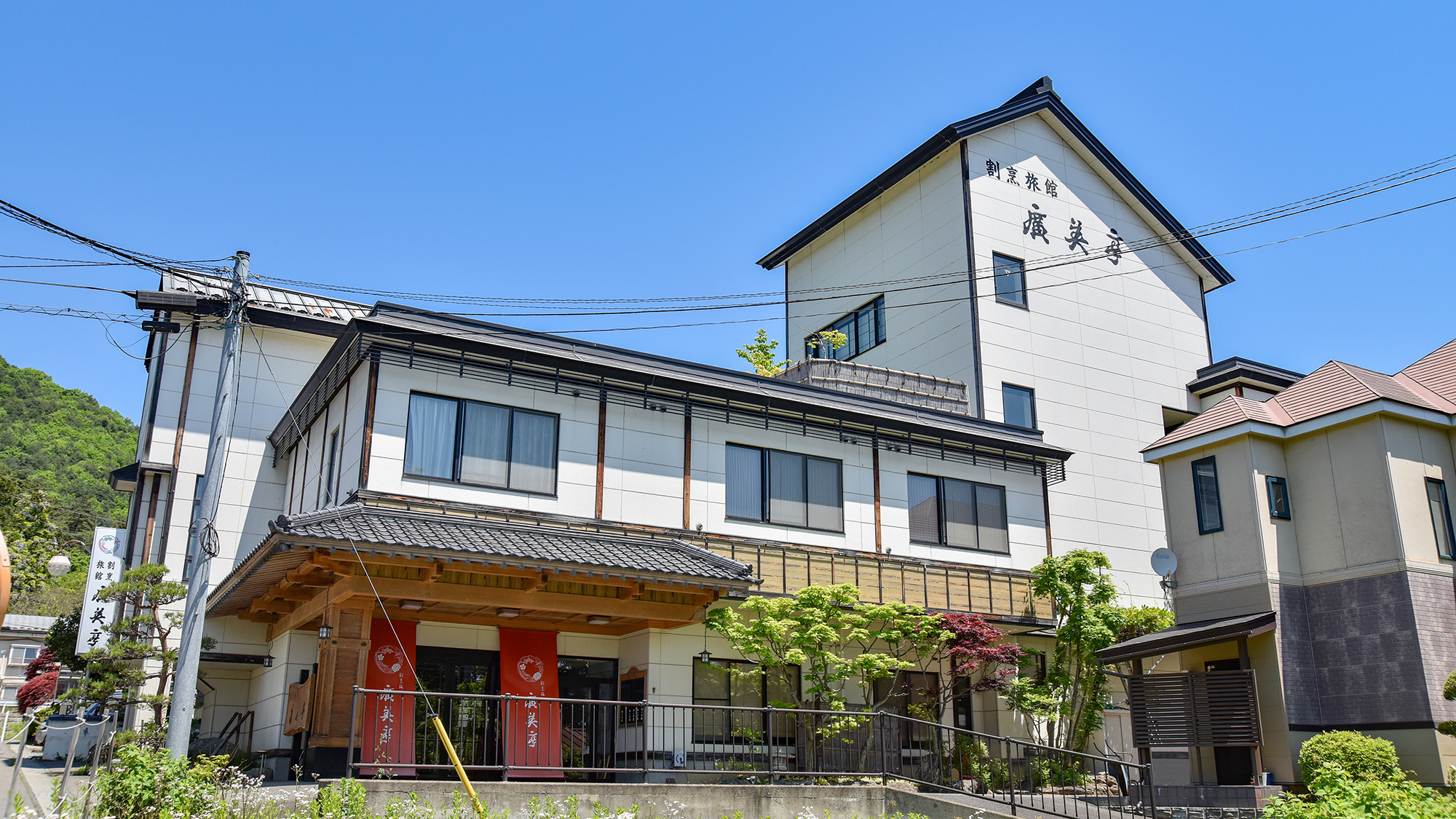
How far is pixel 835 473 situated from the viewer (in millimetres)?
20828

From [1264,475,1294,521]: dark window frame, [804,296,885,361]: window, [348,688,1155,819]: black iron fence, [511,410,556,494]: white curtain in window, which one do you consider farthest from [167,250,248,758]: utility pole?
[804,296,885,361]: window

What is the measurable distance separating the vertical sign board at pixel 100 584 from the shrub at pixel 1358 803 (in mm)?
20691

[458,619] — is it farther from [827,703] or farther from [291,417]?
[291,417]

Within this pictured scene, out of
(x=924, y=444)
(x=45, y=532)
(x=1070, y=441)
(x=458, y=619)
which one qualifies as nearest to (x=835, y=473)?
(x=924, y=444)

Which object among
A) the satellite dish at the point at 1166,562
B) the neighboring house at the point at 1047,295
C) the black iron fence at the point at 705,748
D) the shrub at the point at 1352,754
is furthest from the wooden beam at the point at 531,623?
the neighboring house at the point at 1047,295

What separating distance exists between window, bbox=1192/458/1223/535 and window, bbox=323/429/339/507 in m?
15.6

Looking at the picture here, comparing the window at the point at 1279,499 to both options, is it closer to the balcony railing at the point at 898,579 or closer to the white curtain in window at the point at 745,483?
the balcony railing at the point at 898,579

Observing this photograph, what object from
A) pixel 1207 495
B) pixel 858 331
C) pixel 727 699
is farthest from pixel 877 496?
pixel 858 331

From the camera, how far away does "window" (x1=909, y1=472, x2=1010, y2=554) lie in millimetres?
21502

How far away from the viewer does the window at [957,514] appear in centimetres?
2150

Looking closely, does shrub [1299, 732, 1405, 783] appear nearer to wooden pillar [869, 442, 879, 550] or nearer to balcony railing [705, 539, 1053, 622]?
balcony railing [705, 539, 1053, 622]

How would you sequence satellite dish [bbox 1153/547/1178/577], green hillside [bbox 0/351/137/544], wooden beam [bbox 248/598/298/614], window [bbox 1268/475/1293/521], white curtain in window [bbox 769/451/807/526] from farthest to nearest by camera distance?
green hillside [bbox 0/351/137/544], white curtain in window [bbox 769/451/807/526], satellite dish [bbox 1153/547/1178/577], window [bbox 1268/475/1293/521], wooden beam [bbox 248/598/298/614]

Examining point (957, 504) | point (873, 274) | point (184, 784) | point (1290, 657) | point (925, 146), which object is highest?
point (925, 146)

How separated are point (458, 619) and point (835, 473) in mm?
7949
